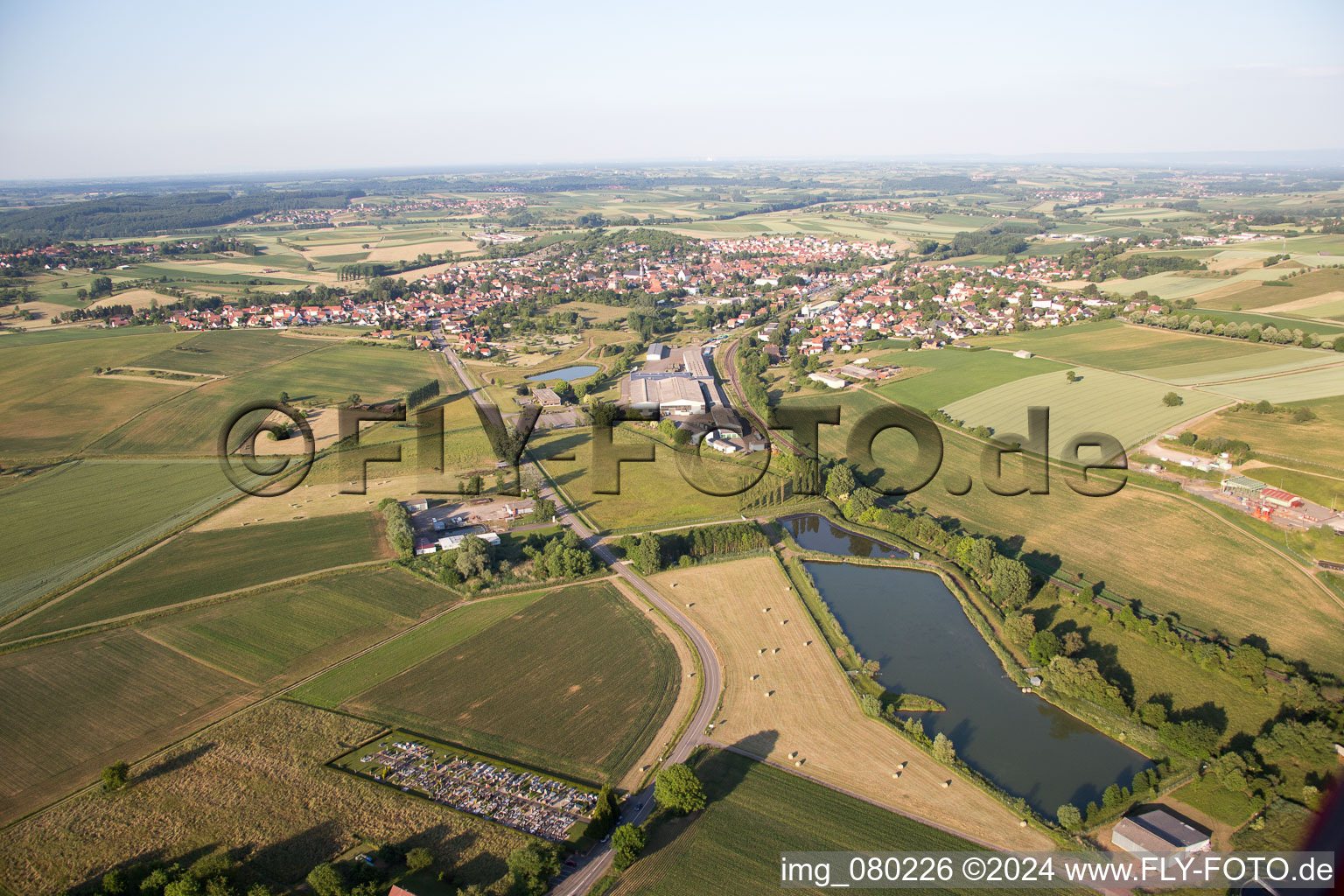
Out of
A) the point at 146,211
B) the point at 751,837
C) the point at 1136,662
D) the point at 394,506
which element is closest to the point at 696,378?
the point at 394,506

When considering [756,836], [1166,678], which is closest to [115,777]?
[756,836]

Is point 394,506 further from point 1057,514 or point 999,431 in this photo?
point 999,431

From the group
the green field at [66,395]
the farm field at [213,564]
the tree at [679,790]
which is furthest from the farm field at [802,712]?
the green field at [66,395]

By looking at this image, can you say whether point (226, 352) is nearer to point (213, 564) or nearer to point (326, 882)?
point (213, 564)

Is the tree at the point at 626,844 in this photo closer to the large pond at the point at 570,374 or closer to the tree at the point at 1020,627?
the tree at the point at 1020,627

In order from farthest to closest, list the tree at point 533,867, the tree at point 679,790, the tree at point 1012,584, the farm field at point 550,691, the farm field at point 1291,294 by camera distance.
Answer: the farm field at point 1291,294 → the tree at point 1012,584 → the farm field at point 550,691 → the tree at point 679,790 → the tree at point 533,867

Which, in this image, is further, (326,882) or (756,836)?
(756,836)

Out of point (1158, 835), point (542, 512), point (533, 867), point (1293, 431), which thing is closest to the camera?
point (533, 867)
